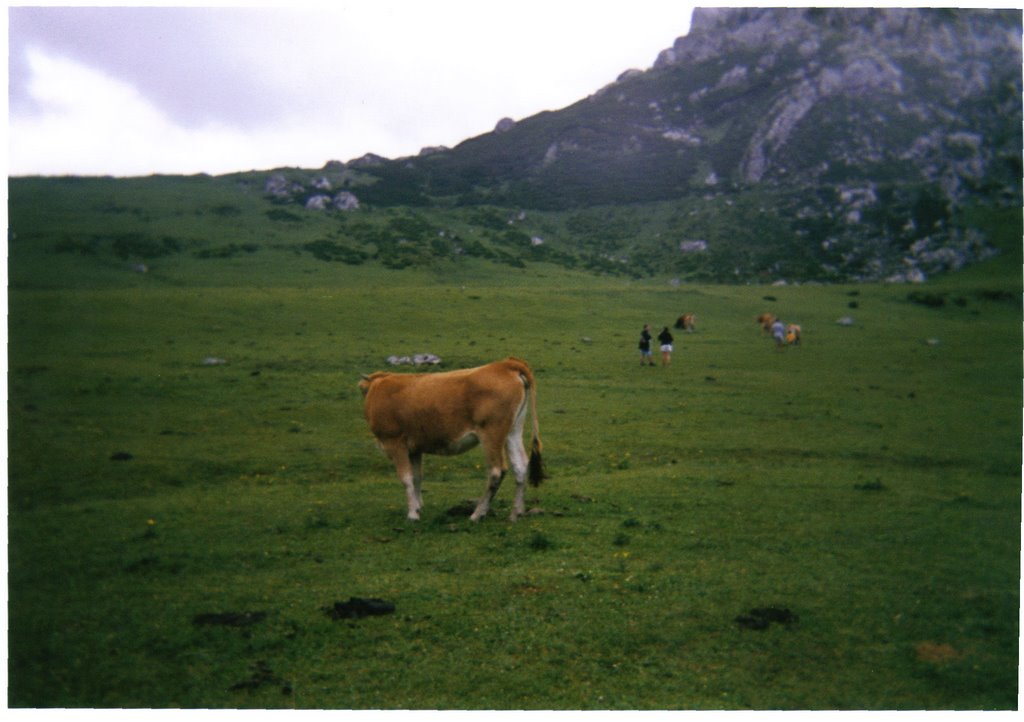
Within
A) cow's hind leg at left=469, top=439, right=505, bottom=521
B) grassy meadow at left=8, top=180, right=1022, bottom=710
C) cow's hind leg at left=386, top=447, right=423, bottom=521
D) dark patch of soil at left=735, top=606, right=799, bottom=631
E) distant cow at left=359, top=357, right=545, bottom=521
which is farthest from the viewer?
cow's hind leg at left=386, top=447, right=423, bottom=521

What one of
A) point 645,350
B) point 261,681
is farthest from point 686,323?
point 261,681

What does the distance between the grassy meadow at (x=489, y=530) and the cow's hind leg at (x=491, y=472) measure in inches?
11.1

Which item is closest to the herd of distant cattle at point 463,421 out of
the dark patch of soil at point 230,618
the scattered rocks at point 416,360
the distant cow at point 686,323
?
the dark patch of soil at point 230,618

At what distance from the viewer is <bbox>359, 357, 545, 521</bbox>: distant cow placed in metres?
10.6

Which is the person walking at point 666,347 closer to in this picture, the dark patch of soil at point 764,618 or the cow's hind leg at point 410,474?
the cow's hind leg at point 410,474

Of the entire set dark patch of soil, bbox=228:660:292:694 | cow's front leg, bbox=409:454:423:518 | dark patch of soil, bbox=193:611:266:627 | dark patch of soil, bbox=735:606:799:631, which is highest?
cow's front leg, bbox=409:454:423:518

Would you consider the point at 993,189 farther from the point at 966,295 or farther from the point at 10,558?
the point at 10,558

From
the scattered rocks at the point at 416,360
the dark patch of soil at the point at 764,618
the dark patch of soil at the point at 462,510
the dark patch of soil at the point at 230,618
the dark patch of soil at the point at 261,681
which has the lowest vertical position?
the dark patch of soil at the point at 261,681

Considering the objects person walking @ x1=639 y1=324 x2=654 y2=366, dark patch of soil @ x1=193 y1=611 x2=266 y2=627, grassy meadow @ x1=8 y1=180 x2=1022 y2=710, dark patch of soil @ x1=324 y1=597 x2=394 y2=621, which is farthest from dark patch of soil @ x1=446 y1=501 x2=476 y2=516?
person walking @ x1=639 y1=324 x2=654 y2=366

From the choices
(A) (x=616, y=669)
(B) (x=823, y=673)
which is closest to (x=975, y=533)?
(B) (x=823, y=673)

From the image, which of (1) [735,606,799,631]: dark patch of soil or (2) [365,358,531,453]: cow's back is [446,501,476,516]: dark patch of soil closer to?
(2) [365,358,531,453]: cow's back

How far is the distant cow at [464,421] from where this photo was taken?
34.9 ft

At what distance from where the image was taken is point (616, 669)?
7.34 m

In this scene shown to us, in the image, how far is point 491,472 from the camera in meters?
10.5
